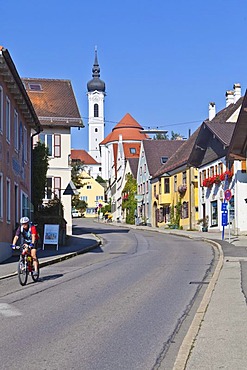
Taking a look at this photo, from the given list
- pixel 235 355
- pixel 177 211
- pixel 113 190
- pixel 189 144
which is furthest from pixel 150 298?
pixel 113 190

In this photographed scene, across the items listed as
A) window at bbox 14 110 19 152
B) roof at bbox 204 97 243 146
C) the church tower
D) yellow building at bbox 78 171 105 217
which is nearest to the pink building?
window at bbox 14 110 19 152

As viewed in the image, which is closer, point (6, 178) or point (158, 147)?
point (6, 178)

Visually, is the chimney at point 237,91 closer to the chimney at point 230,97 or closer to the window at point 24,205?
the chimney at point 230,97

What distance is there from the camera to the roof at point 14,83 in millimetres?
20609

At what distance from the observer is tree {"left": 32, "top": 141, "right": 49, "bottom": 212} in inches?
1448

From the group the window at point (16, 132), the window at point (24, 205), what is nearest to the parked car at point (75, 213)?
the window at point (24, 205)

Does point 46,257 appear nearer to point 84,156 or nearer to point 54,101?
point 54,101

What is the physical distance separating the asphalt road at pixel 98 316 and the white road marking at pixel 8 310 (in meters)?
A: 0.02

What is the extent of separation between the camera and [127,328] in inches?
381

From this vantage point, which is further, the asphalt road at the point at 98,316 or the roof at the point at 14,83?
the roof at the point at 14,83

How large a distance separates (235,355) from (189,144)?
177 ft

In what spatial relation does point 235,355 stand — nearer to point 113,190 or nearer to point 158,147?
point 158,147

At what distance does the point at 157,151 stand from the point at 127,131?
229 feet

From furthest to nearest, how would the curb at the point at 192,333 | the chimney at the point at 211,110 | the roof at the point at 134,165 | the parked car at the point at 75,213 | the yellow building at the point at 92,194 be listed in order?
1. the yellow building at the point at 92,194
2. the parked car at the point at 75,213
3. the roof at the point at 134,165
4. the chimney at the point at 211,110
5. the curb at the point at 192,333
